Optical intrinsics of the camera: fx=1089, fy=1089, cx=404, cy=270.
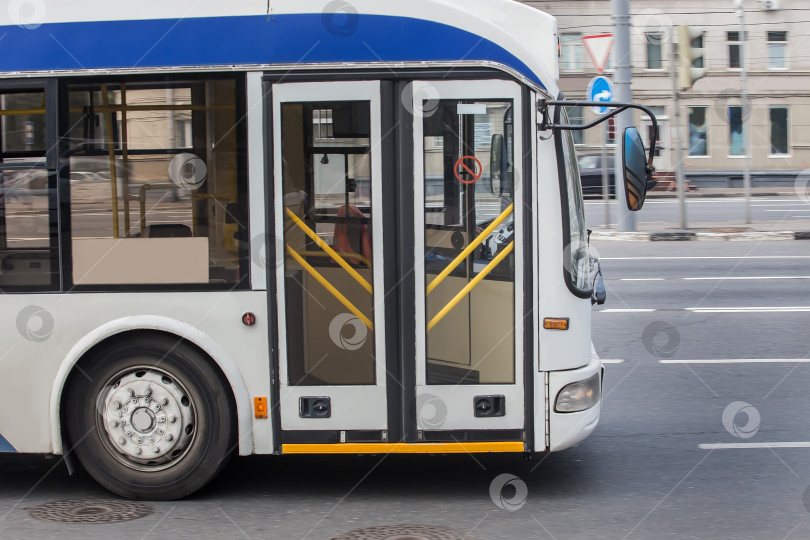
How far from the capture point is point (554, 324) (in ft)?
18.8

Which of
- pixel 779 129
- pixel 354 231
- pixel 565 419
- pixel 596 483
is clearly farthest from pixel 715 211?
pixel 354 231

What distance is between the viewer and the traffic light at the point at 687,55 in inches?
683

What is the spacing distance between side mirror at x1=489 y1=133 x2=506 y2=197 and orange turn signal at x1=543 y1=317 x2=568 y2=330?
721 mm

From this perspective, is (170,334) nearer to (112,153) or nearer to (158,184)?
(158,184)

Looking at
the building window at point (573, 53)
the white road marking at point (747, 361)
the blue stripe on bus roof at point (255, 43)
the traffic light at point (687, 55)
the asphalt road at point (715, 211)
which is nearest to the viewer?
the blue stripe on bus roof at point (255, 43)

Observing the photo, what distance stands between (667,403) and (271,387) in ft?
11.7

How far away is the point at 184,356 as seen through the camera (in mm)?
5738

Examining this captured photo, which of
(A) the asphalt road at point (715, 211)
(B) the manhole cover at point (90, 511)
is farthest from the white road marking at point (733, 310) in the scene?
(A) the asphalt road at point (715, 211)

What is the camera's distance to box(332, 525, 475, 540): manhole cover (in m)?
5.20

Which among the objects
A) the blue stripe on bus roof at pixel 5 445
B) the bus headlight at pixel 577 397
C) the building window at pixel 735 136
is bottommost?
the blue stripe on bus roof at pixel 5 445

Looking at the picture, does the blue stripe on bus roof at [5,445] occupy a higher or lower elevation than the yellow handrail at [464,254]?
lower

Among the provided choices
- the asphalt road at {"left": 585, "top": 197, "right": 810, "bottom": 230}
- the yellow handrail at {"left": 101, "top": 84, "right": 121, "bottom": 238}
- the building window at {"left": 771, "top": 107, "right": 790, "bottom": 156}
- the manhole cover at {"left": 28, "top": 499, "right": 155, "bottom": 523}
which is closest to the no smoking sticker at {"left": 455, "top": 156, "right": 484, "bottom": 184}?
the yellow handrail at {"left": 101, "top": 84, "right": 121, "bottom": 238}

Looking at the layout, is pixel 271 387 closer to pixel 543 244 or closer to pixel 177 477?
pixel 177 477

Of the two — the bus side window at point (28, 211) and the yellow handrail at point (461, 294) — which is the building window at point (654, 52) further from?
the bus side window at point (28, 211)
